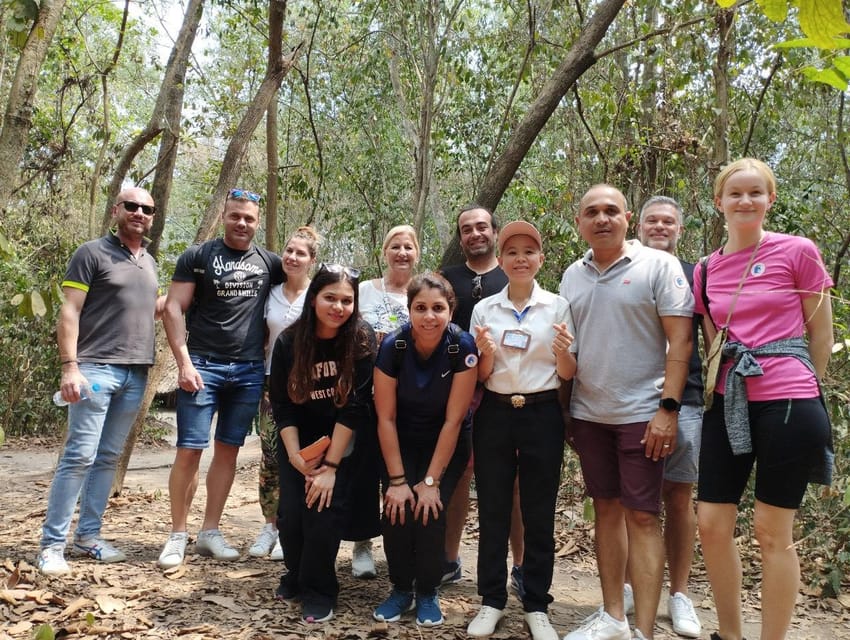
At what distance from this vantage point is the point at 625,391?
3.07 m

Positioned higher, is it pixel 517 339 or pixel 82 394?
pixel 517 339

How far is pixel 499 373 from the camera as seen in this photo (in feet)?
10.8

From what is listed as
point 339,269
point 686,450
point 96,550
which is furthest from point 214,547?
point 686,450

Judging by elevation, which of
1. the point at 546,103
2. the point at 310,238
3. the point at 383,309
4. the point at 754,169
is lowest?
the point at 383,309

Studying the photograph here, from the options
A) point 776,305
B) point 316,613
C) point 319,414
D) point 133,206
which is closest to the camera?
point 776,305

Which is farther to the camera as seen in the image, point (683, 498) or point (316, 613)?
point (683, 498)

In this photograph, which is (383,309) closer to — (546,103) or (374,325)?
(374,325)

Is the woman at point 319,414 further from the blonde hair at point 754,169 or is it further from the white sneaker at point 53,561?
the blonde hair at point 754,169

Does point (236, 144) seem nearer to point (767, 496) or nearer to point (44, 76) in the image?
point (767, 496)

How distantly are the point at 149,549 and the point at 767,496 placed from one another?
3.71 metres

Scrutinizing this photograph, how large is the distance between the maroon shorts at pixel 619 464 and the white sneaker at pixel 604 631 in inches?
21.6

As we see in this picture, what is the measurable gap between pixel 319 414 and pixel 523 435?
1161 mm

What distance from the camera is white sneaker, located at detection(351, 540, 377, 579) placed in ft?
13.1

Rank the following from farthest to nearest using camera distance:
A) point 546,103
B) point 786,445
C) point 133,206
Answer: point 546,103 → point 133,206 → point 786,445
